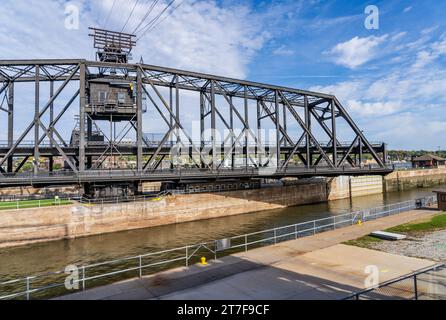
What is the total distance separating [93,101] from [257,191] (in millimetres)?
29016

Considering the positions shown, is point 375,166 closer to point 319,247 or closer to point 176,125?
point 176,125

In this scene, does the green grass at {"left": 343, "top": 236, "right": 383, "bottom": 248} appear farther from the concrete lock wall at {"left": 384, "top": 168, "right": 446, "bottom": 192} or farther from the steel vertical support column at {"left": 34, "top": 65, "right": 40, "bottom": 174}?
Answer: the concrete lock wall at {"left": 384, "top": 168, "right": 446, "bottom": 192}

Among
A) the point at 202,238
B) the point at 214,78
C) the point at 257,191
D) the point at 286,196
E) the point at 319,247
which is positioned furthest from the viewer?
the point at 286,196

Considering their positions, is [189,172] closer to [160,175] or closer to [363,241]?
[160,175]

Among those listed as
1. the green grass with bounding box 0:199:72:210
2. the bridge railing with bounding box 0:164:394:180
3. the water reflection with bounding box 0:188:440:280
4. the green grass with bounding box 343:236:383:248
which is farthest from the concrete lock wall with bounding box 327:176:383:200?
the green grass with bounding box 0:199:72:210

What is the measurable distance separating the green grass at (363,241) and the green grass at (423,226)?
3364mm

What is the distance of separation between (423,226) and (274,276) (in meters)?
15.6

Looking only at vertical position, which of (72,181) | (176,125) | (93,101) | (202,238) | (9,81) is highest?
(9,81)

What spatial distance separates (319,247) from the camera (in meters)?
16.4

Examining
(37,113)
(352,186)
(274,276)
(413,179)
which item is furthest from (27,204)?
(413,179)

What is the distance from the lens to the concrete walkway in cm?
1019

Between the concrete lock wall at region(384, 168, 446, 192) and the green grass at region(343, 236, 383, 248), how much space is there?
217 ft

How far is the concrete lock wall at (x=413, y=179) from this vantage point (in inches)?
3024

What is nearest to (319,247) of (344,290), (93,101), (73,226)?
(344,290)
